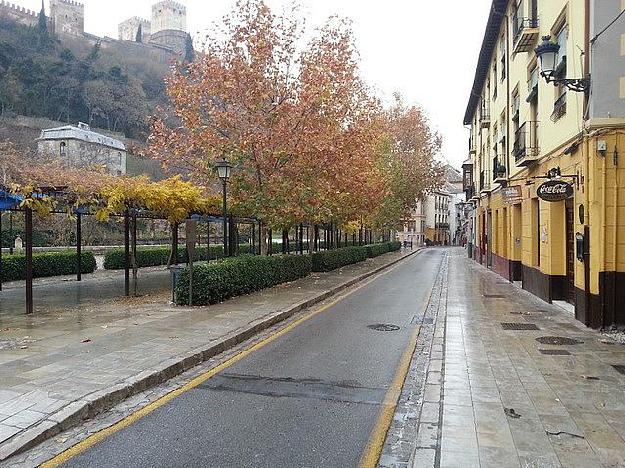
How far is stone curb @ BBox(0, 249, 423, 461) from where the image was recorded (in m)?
4.30

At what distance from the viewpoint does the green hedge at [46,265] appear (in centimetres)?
1808

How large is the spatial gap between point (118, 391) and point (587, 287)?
7.95 m

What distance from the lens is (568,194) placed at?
10000 mm

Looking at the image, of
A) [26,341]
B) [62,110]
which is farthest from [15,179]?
[62,110]

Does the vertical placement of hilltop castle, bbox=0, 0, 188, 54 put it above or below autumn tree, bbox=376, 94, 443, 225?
above

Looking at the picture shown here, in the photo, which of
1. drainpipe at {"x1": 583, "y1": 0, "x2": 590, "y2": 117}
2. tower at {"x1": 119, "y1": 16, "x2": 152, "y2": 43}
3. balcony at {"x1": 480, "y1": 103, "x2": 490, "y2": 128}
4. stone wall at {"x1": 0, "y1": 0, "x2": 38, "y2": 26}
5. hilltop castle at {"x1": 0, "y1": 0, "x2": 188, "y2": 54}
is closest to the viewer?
drainpipe at {"x1": 583, "y1": 0, "x2": 590, "y2": 117}

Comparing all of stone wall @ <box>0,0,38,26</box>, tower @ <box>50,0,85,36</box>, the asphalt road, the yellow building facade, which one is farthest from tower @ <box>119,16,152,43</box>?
the asphalt road

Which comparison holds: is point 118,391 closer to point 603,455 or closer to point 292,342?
point 292,342

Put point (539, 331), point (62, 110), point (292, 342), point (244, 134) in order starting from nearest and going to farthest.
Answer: point (292, 342) → point (539, 331) → point (244, 134) → point (62, 110)

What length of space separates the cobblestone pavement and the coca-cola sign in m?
2.44

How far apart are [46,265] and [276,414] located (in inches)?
690

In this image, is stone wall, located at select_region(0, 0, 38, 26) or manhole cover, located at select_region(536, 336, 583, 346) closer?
manhole cover, located at select_region(536, 336, 583, 346)

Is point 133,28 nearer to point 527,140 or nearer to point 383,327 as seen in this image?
point 527,140

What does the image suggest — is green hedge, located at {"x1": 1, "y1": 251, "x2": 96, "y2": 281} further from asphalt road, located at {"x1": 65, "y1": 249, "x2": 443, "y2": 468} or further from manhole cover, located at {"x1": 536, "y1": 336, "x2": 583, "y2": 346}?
manhole cover, located at {"x1": 536, "y1": 336, "x2": 583, "y2": 346}
